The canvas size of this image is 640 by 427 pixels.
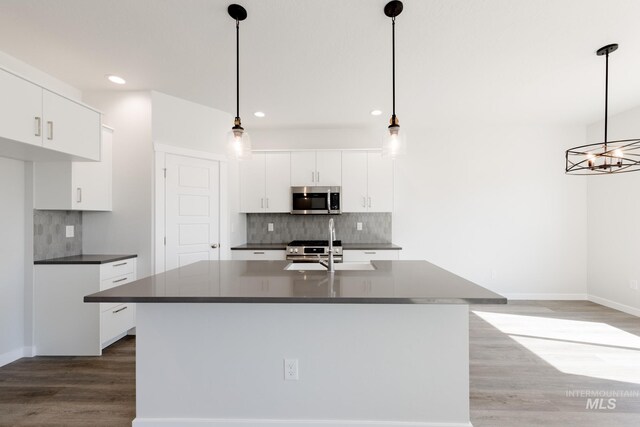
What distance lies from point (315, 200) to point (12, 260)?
10.3 ft

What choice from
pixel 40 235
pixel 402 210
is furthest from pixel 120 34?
pixel 402 210

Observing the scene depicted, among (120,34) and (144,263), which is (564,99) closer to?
(120,34)

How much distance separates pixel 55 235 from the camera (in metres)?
2.93

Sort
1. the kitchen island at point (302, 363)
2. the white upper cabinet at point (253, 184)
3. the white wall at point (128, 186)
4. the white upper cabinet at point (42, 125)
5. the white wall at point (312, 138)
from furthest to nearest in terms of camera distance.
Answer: the white wall at point (312, 138), the white upper cabinet at point (253, 184), the white wall at point (128, 186), the white upper cabinet at point (42, 125), the kitchen island at point (302, 363)

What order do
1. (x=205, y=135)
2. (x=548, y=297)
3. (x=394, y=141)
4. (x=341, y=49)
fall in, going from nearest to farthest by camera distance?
(x=394, y=141), (x=341, y=49), (x=205, y=135), (x=548, y=297)

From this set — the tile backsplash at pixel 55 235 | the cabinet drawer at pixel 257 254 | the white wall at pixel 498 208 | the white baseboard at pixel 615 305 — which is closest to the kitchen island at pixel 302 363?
the tile backsplash at pixel 55 235

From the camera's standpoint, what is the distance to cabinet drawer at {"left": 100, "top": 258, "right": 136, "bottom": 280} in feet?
9.14

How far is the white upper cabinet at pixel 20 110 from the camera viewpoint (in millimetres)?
1999

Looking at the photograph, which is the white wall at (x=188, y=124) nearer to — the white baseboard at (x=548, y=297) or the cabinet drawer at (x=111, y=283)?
the cabinet drawer at (x=111, y=283)

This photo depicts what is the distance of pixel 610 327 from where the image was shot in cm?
337

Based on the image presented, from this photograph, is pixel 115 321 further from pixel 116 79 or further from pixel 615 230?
pixel 615 230

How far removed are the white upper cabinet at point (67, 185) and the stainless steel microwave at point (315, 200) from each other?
2269mm

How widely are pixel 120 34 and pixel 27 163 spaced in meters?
1.57

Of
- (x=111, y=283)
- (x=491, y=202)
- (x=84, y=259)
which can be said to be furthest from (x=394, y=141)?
(x=491, y=202)
